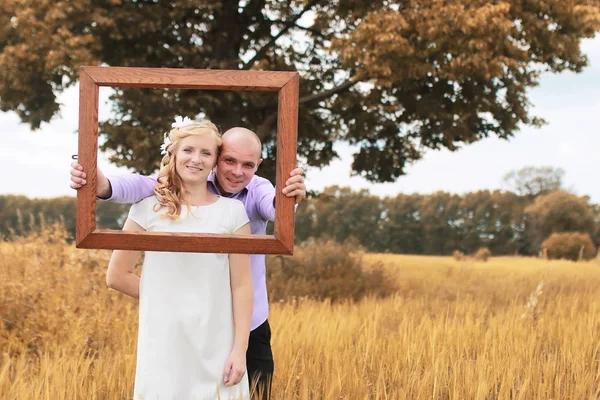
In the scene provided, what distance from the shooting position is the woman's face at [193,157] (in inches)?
104

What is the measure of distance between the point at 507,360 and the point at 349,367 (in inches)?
47.5

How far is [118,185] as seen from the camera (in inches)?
105

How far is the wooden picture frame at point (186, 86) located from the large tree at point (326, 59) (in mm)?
6982

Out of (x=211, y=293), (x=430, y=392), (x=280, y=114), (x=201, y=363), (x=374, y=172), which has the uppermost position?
(x=374, y=172)

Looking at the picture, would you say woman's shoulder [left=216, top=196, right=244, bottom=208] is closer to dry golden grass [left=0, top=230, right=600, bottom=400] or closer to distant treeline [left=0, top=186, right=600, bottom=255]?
dry golden grass [left=0, top=230, right=600, bottom=400]

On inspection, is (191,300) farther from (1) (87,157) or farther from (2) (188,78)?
(2) (188,78)

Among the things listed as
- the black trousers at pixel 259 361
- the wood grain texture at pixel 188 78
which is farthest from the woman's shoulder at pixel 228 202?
the black trousers at pixel 259 361

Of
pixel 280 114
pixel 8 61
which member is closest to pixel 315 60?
pixel 8 61

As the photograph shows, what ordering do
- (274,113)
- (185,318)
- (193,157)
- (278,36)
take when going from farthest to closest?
1. (278,36)
2. (274,113)
3. (185,318)
4. (193,157)

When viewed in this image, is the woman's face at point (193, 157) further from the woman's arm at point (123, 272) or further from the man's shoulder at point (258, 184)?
the woman's arm at point (123, 272)

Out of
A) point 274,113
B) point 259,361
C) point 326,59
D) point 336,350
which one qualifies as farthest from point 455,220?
point 259,361

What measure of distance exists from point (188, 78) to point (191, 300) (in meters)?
0.94

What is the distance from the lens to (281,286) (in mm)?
11383

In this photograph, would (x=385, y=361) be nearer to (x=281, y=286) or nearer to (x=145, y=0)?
(x=281, y=286)
